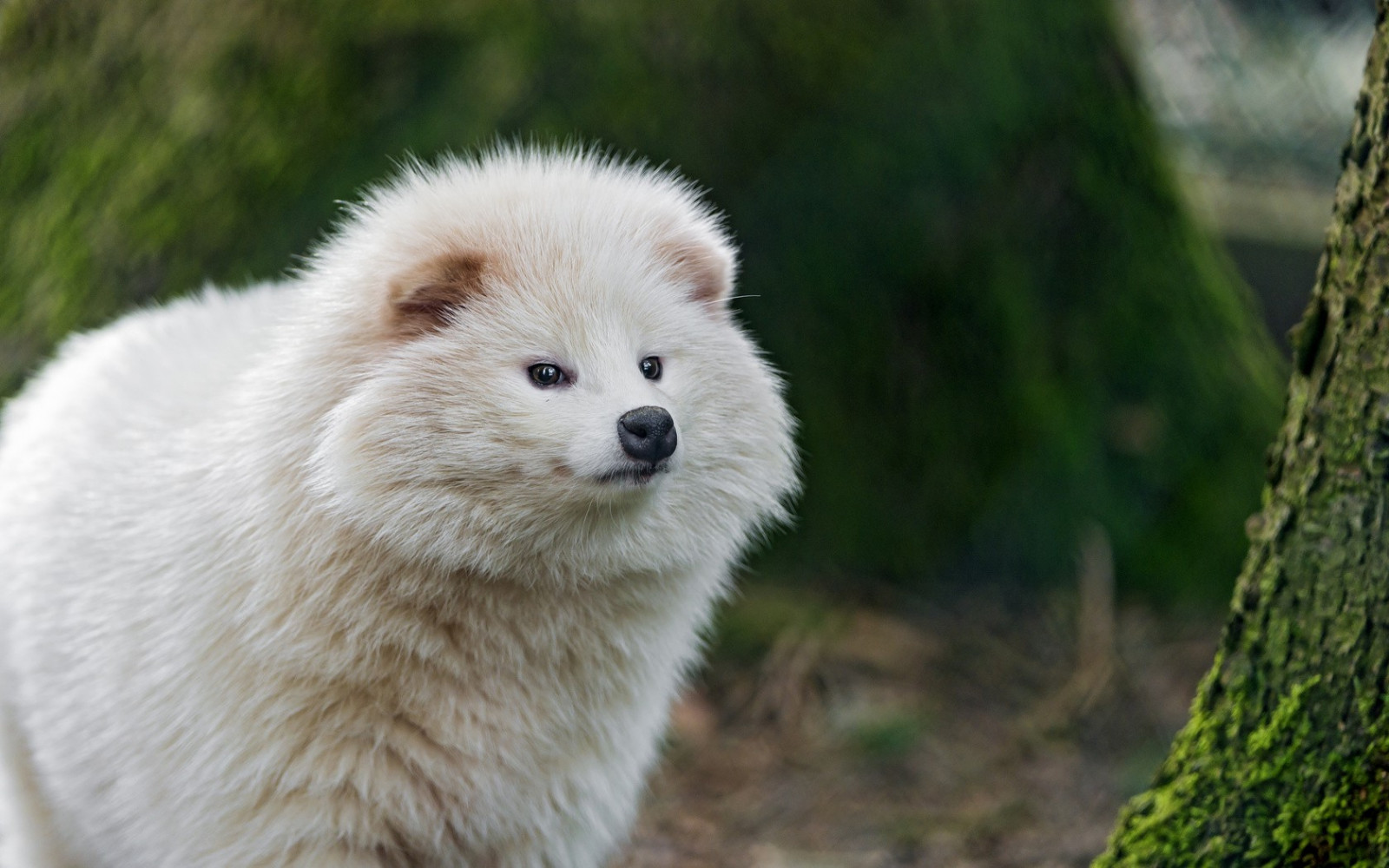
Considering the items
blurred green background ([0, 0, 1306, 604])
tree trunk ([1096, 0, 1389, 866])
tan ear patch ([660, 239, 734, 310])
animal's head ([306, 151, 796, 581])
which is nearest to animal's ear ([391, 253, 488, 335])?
animal's head ([306, 151, 796, 581])

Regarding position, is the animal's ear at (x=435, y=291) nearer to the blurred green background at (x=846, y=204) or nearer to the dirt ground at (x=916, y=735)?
the blurred green background at (x=846, y=204)

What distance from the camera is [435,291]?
8.43ft

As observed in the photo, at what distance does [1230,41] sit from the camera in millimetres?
6996

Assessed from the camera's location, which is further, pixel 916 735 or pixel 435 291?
pixel 916 735

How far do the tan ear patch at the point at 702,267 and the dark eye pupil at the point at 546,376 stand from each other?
399mm

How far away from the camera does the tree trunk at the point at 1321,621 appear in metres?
2.50

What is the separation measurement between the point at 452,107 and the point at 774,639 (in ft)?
7.32

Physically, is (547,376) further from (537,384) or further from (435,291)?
(435,291)

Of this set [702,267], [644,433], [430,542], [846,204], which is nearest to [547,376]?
[644,433]

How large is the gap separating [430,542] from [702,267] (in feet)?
2.70

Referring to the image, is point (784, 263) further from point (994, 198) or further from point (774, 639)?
point (774, 639)

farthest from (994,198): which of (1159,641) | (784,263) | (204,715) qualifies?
(204,715)

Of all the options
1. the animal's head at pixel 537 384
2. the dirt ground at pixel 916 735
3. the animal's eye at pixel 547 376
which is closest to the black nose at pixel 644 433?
the animal's head at pixel 537 384

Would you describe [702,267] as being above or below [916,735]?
above
